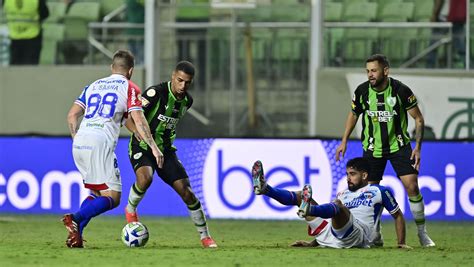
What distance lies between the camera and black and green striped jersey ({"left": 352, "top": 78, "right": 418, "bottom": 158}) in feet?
43.1

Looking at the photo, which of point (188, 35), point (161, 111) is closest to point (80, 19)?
point (188, 35)

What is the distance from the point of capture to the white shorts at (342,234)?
1219cm

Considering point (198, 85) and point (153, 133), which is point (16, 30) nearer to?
point (198, 85)

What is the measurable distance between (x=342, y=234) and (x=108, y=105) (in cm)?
254

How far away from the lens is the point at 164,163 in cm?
1273

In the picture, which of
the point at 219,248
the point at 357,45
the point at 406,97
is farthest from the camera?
the point at 357,45

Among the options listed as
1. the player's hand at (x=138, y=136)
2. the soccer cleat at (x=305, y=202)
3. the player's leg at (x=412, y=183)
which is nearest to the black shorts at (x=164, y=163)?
the player's hand at (x=138, y=136)

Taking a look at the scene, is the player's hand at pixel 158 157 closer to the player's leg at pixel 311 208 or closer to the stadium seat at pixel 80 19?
the player's leg at pixel 311 208

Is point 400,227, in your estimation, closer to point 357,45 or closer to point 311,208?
point 311,208

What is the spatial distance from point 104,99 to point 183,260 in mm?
1905

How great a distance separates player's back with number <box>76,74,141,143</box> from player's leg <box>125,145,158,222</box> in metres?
0.88

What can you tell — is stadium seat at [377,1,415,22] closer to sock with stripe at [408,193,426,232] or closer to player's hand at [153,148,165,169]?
sock with stripe at [408,193,426,232]

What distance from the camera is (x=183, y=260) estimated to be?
425 inches

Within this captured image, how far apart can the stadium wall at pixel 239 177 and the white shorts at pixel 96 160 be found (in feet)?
18.3
